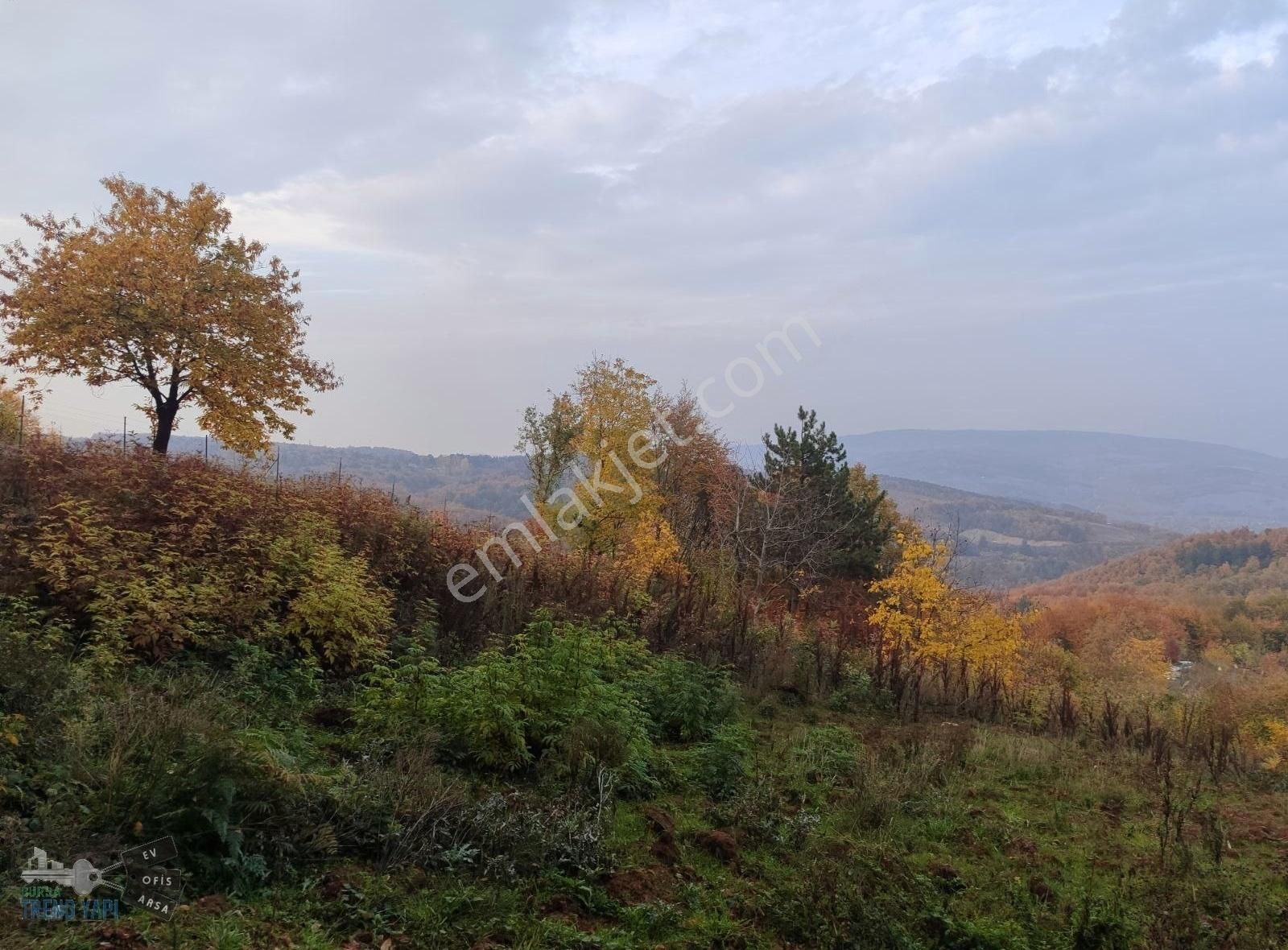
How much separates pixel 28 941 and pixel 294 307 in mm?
14929

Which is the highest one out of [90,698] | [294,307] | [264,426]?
[294,307]

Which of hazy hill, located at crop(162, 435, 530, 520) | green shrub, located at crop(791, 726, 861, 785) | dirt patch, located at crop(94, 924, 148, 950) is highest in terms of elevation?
hazy hill, located at crop(162, 435, 530, 520)

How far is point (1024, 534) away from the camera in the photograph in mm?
117812

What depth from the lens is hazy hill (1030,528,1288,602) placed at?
7331cm

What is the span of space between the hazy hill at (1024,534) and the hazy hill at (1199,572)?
858 centimetres

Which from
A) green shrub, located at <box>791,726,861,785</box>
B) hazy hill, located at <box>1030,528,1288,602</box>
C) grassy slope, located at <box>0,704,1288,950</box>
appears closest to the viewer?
grassy slope, located at <box>0,704,1288,950</box>

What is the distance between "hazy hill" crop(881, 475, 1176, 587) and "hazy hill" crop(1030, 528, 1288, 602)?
8575 millimetres

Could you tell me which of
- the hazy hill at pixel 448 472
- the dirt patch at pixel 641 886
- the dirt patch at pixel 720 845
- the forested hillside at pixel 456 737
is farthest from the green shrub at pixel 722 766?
the hazy hill at pixel 448 472

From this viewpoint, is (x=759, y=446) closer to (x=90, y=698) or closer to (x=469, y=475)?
(x=90, y=698)

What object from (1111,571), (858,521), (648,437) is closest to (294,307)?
(648,437)

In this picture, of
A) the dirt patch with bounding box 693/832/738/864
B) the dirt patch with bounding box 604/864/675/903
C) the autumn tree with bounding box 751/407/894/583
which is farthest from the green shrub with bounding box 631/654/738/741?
the autumn tree with bounding box 751/407/894/583

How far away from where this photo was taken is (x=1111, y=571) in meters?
88.5

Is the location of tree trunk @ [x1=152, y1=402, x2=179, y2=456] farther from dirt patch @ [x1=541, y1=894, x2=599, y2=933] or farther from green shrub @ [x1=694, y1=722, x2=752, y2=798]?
dirt patch @ [x1=541, y1=894, x2=599, y2=933]

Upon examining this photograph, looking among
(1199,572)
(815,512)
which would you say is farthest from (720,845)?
(1199,572)
